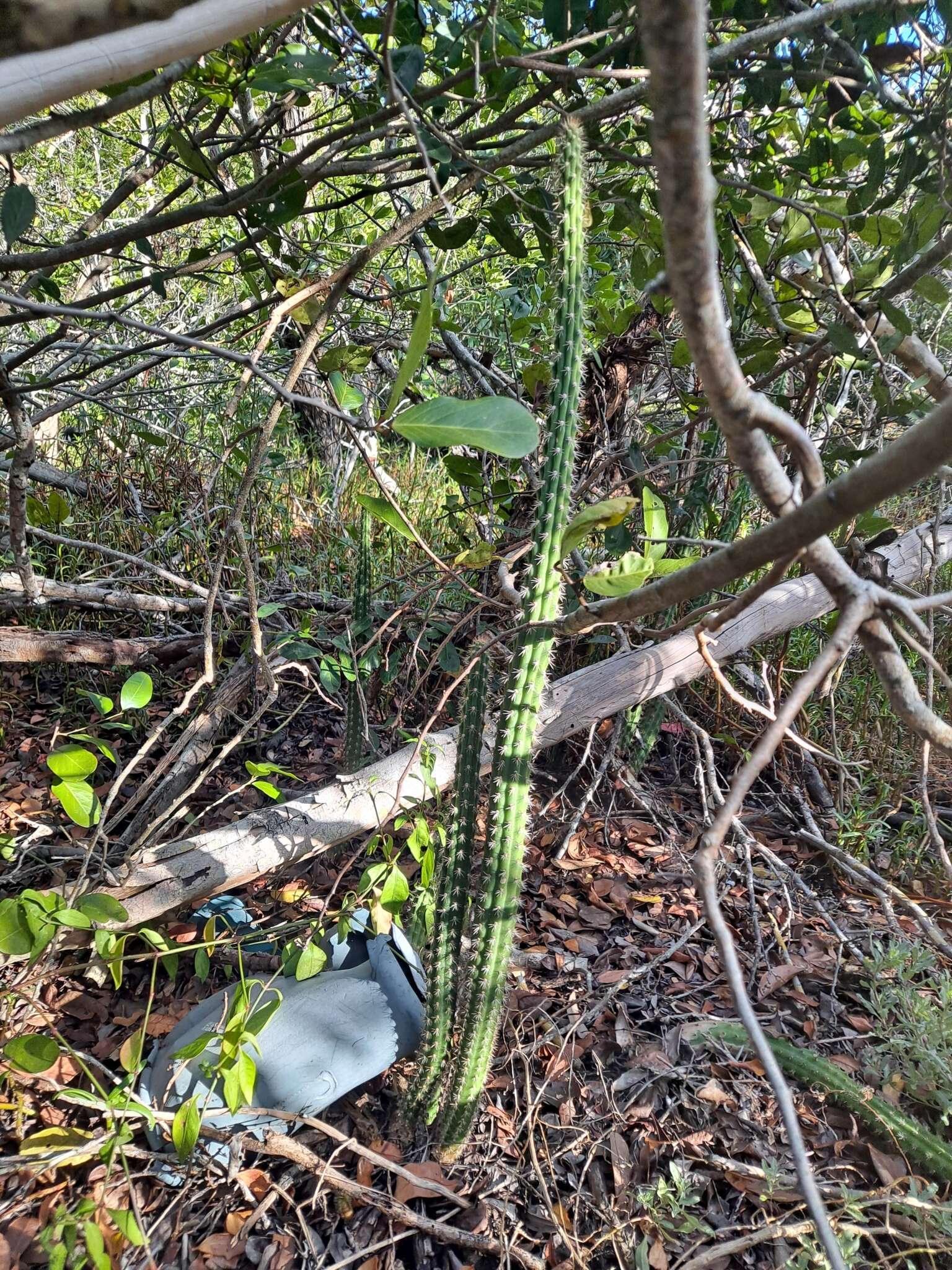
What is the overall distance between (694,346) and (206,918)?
5.57ft

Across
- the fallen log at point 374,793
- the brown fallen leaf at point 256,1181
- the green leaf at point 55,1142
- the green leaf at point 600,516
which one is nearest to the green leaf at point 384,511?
the green leaf at point 600,516

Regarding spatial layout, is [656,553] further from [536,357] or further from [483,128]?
[536,357]

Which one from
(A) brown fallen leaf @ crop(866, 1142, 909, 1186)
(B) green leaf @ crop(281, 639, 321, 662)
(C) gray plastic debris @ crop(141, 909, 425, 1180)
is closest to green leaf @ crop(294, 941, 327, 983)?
(C) gray plastic debris @ crop(141, 909, 425, 1180)

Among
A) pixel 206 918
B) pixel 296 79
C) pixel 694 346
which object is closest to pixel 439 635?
pixel 206 918

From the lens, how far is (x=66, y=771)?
39.6 inches

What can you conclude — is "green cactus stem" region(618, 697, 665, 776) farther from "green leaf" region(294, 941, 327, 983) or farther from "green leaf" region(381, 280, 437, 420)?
"green leaf" region(381, 280, 437, 420)

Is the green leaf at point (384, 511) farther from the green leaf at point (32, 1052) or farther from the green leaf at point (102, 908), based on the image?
the green leaf at point (32, 1052)

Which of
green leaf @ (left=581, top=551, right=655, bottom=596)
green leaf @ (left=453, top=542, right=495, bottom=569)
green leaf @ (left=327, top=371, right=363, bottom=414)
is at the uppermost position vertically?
green leaf @ (left=327, top=371, right=363, bottom=414)

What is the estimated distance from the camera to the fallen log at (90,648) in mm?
1978

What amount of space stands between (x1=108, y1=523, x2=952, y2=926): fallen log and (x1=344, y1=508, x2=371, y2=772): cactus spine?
11 cm

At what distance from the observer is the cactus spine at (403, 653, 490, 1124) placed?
1.25 meters

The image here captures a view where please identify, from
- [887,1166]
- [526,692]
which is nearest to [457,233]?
[526,692]

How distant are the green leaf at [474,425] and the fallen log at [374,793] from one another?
67 centimetres

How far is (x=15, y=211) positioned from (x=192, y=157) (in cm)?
28
